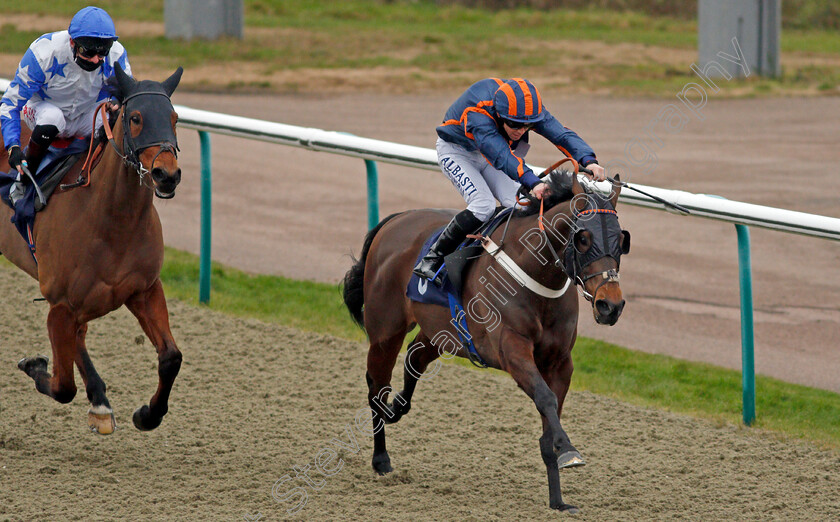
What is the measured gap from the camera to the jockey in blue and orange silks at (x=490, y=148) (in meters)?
4.64

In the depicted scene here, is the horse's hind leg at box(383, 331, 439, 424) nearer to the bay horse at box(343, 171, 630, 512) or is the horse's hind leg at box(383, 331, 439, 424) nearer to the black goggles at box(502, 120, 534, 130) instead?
the bay horse at box(343, 171, 630, 512)

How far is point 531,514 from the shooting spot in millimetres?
4590

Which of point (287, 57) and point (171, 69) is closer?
point (171, 69)


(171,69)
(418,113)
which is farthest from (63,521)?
(171,69)

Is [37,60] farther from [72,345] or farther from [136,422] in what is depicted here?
[136,422]

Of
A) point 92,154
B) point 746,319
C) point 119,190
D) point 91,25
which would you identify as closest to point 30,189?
point 92,154

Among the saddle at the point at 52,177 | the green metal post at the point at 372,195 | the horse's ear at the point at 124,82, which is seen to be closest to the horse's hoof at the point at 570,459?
the horse's ear at the point at 124,82

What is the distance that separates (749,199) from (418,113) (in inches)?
220

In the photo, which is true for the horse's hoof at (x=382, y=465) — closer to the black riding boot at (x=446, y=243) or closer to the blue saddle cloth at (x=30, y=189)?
the black riding boot at (x=446, y=243)

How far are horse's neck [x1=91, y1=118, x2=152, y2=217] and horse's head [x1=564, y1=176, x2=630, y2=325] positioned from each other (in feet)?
6.34

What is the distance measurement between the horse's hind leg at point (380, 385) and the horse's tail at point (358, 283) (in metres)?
→ 0.32

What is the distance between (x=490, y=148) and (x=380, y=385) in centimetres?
134

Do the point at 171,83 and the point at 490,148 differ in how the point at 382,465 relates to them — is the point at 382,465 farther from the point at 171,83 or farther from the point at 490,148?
the point at 171,83

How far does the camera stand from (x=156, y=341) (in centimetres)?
519
